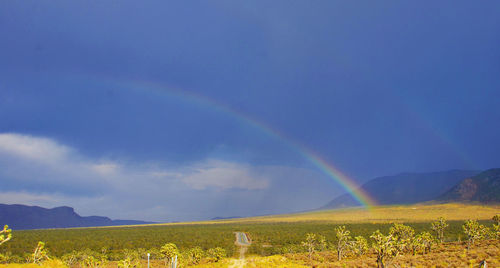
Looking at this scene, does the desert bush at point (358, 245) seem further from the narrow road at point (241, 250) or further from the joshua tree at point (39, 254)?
the joshua tree at point (39, 254)

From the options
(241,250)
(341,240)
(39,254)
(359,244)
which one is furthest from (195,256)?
(241,250)

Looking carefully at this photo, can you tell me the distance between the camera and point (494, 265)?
122 feet

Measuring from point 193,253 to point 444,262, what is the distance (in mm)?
Answer: 46585

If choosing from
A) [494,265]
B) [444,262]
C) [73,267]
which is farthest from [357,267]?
[73,267]

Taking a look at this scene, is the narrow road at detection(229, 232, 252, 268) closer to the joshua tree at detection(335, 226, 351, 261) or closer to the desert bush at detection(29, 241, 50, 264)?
the joshua tree at detection(335, 226, 351, 261)

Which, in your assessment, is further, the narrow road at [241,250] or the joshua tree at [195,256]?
the joshua tree at [195,256]

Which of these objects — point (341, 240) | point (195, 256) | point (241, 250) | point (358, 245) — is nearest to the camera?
point (358, 245)

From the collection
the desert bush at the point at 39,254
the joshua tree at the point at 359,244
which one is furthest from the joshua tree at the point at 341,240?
the desert bush at the point at 39,254

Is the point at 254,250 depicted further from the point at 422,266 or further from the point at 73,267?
the point at 422,266

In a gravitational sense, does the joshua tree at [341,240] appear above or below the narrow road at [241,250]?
above

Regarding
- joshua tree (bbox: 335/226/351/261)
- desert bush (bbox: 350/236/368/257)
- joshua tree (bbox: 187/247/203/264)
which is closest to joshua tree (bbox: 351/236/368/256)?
desert bush (bbox: 350/236/368/257)

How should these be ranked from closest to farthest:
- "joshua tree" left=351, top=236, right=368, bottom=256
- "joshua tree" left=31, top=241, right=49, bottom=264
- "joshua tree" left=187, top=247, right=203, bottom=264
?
1. "joshua tree" left=31, top=241, right=49, bottom=264
2. "joshua tree" left=351, top=236, right=368, bottom=256
3. "joshua tree" left=187, top=247, right=203, bottom=264

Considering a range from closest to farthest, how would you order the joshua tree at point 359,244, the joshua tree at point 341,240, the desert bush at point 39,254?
the desert bush at point 39,254 → the joshua tree at point 359,244 → the joshua tree at point 341,240

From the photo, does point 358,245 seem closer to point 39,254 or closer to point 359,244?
point 359,244
